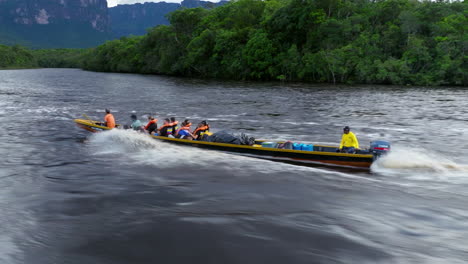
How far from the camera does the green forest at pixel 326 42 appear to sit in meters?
55.0

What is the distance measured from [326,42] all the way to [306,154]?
Result: 5232cm

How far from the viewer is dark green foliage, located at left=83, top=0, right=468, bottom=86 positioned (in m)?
54.9

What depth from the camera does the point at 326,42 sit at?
63250mm

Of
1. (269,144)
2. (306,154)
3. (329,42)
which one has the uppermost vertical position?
(329,42)

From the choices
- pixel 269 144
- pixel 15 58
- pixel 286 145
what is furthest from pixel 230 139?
pixel 15 58

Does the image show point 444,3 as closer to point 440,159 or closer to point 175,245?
point 440,159

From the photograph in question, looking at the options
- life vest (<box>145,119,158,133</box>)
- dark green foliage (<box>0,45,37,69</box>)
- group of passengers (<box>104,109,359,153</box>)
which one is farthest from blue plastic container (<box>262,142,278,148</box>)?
dark green foliage (<box>0,45,37,69</box>)

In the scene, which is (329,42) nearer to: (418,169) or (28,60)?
(418,169)

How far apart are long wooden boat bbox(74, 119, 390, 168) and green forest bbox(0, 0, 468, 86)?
45071 mm

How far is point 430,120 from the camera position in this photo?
26.9 m

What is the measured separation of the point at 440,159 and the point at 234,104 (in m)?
22.8

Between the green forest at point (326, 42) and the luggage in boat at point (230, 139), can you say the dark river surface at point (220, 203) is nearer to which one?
the luggage in boat at point (230, 139)

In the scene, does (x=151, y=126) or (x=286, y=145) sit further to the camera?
(x=151, y=126)

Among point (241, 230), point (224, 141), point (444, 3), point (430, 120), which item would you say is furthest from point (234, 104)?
point (444, 3)
